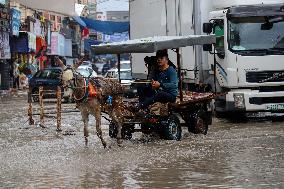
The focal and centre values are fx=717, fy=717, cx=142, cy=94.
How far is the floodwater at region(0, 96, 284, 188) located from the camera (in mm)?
9609

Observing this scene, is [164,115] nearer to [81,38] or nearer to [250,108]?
[250,108]

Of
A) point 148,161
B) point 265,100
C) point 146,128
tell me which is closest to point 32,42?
point 265,100

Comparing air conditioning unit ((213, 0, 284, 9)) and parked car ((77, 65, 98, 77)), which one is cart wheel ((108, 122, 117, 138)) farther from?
air conditioning unit ((213, 0, 284, 9))

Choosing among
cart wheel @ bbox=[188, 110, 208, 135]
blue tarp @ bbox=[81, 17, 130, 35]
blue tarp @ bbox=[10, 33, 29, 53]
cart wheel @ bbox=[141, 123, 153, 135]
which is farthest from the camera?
blue tarp @ bbox=[10, 33, 29, 53]

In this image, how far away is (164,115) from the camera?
557 inches

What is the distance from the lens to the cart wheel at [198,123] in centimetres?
1550

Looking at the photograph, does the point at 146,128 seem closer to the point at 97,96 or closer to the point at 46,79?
the point at 97,96

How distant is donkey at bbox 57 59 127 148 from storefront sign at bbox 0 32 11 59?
3010 cm

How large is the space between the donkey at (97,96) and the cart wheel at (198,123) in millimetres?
1992

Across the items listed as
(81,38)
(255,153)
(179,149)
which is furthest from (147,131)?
(81,38)

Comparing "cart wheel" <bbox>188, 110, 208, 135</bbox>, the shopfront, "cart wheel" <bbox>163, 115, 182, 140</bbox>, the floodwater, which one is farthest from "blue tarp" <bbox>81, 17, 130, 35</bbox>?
"cart wheel" <bbox>163, 115, 182, 140</bbox>

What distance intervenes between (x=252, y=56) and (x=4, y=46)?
94.0ft

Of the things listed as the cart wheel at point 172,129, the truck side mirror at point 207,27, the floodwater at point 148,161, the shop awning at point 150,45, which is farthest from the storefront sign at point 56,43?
the cart wheel at point 172,129

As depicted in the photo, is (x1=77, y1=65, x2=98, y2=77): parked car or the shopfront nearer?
(x1=77, y1=65, x2=98, y2=77): parked car
